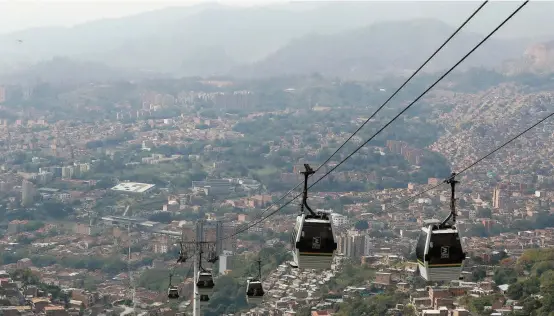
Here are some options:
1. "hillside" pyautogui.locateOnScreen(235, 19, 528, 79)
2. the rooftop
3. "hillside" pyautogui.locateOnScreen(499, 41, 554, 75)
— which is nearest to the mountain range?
"hillside" pyautogui.locateOnScreen(235, 19, 528, 79)

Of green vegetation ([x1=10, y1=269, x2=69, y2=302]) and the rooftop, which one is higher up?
the rooftop

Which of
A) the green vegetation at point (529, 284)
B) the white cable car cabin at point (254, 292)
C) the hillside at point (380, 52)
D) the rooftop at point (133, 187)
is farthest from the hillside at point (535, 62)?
the white cable car cabin at point (254, 292)

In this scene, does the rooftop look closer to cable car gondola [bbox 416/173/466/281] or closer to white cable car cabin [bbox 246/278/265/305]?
white cable car cabin [bbox 246/278/265/305]

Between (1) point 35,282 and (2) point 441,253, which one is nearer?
(2) point 441,253

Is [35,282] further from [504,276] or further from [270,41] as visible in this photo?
[270,41]

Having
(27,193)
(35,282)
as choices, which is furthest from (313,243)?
(27,193)

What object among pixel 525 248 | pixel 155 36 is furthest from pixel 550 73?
pixel 155 36

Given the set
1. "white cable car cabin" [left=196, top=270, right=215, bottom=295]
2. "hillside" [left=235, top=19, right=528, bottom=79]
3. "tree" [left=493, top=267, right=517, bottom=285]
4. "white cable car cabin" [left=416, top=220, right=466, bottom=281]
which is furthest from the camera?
"hillside" [left=235, top=19, right=528, bottom=79]
